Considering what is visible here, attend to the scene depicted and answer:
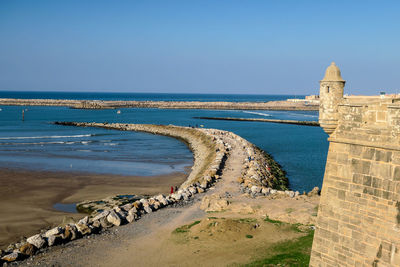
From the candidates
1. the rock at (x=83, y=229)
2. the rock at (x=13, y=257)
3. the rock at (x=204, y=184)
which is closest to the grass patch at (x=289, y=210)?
the rock at (x=204, y=184)

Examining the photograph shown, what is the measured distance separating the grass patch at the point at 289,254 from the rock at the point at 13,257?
314 inches

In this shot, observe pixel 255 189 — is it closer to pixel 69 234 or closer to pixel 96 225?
pixel 96 225

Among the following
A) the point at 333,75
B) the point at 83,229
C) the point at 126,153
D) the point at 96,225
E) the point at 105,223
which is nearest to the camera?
the point at 333,75

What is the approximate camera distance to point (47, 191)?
23.4 m

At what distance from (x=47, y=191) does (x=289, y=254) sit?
17231 mm

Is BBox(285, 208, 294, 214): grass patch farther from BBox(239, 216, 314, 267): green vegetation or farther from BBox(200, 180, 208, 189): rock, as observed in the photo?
BBox(200, 180, 208, 189): rock

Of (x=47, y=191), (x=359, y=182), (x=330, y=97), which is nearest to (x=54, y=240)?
(x=47, y=191)

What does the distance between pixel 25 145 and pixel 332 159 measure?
140 feet

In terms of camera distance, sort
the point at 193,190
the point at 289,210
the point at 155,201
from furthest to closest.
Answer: the point at 193,190, the point at 155,201, the point at 289,210

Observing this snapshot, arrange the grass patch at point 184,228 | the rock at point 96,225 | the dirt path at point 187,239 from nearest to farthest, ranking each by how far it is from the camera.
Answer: the dirt path at point 187,239
the grass patch at point 184,228
the rock at point 96,225

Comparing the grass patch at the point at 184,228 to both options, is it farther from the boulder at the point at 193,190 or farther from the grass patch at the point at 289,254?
the boulder at the point at 193,190

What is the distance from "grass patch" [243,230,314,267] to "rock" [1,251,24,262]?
7970mm

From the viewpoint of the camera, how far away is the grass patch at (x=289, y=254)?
1166cm

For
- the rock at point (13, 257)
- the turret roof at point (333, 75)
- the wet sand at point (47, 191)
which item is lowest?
the wet sand at point (47, 191)
